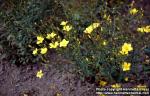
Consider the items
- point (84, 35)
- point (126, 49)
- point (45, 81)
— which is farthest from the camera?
point (45, 81)

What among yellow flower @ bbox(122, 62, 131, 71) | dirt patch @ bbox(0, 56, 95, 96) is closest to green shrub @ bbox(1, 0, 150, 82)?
yellow flower @ bbox(122, 62, 131, 71)

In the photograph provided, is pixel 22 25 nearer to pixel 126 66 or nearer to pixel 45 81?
pixel 45 81

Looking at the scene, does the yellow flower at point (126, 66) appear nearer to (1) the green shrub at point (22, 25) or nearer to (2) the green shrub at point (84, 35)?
(2) the green shrub at point (84, 35)

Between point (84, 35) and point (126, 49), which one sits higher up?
point (84, 35)

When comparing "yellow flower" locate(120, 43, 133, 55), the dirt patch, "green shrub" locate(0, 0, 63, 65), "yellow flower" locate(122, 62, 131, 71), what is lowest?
the dirt patch

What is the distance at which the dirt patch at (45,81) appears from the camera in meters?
3.46

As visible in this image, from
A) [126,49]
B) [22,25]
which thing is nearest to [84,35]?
[126,49]

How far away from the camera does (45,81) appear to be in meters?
3.72

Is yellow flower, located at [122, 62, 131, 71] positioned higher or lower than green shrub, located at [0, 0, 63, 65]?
lower

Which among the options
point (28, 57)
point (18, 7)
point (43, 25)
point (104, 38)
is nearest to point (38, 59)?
point (28, 57)

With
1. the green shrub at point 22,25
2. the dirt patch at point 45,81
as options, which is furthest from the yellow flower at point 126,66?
the green shrub at point 22,25

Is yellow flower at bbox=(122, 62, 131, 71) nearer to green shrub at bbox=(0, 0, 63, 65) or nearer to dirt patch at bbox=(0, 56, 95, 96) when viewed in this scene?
dirt patch at bbox=(0, 56, 95, 96)

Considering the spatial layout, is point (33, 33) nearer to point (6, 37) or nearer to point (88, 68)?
point (6, 37)

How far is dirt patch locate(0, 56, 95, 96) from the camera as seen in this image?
3.46 m
